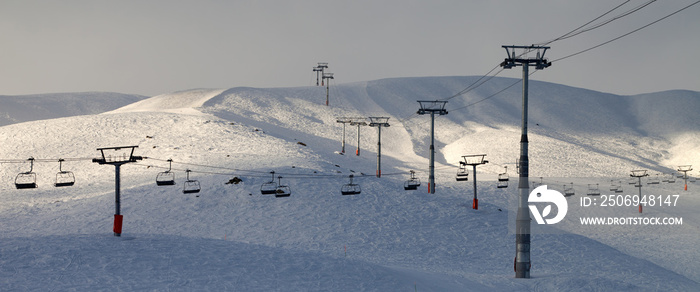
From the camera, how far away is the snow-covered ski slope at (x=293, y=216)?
2873 centimetres

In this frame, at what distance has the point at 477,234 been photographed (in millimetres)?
48062

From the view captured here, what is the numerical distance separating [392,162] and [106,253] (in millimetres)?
68667

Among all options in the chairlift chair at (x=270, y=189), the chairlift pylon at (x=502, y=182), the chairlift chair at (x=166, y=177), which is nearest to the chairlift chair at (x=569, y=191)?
the chairlift pylon at (x=502, y=182)

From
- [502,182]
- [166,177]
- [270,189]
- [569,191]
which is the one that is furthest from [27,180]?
[569,191]

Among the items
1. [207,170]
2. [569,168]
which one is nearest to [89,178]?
[207,170]

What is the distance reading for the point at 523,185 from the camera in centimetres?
2766

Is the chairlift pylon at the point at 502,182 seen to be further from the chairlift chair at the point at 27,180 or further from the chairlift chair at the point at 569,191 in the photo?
the chairlift chair at the point at 27,180

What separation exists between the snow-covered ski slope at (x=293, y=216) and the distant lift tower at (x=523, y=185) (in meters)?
1.31

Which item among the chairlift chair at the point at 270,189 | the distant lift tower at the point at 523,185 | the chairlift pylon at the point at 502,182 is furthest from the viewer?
the chairlift pylon at the point at 502,182

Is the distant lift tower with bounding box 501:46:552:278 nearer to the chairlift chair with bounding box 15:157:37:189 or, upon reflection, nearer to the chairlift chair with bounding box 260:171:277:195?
the chairlift chair with bounding box 260:171:277:195

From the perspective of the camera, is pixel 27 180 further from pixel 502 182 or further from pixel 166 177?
pixel 502 182

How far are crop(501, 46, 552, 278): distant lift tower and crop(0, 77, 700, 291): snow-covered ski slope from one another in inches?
51.7

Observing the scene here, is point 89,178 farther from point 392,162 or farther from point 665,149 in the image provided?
point 665,149

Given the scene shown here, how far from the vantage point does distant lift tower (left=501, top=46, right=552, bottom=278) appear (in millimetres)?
27719
